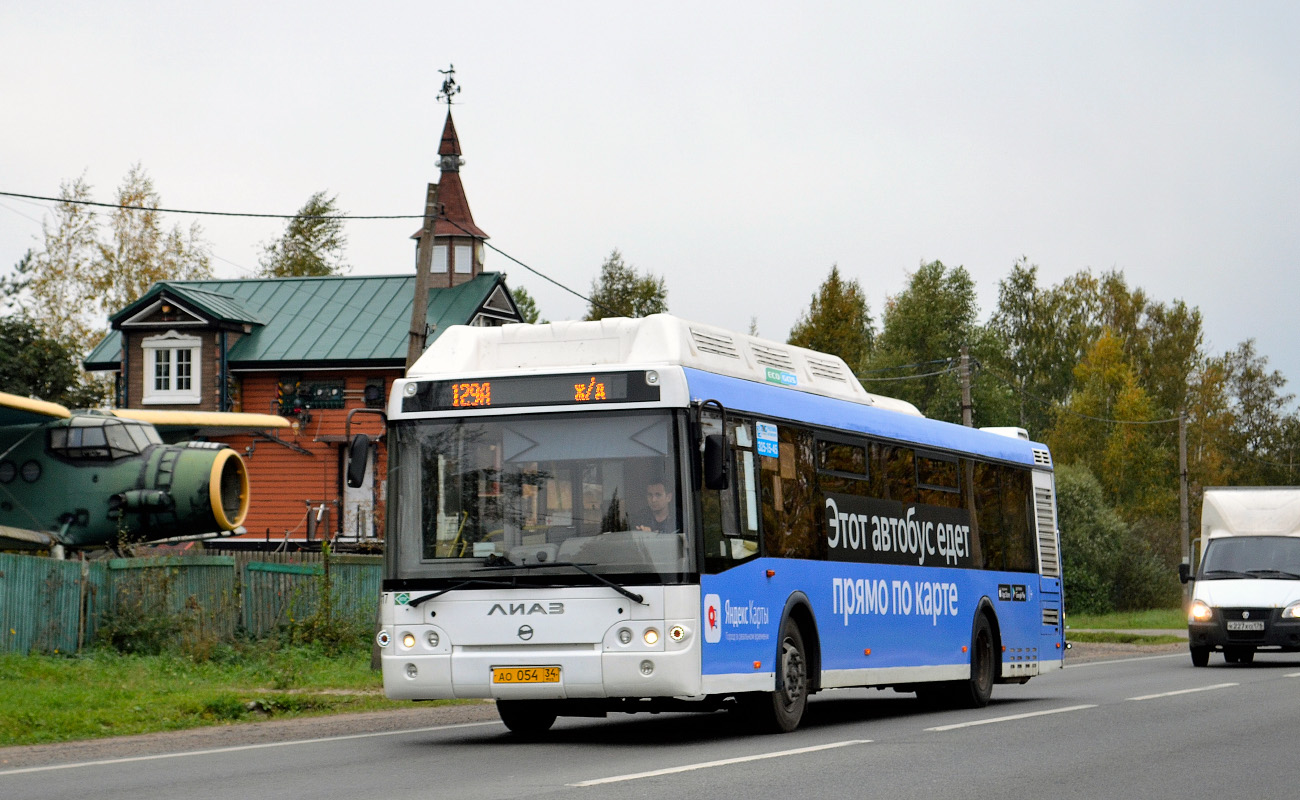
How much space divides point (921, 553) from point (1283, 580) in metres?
12.1

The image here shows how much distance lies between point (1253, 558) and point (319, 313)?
31.5 metres

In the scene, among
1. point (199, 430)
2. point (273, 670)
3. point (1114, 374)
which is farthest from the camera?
point (1114, 374)

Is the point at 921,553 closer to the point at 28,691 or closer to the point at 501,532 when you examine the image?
the point at 501,532

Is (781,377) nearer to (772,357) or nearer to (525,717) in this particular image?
(772,357)

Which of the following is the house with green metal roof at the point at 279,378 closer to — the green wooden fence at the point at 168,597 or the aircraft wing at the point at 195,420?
the aircraft wing at the point at 195,420

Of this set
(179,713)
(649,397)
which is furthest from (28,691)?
(649,397)

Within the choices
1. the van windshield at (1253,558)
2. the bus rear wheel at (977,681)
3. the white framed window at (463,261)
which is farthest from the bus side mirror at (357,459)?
the white framed window at (463,261)

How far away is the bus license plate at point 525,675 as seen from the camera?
12617 mm

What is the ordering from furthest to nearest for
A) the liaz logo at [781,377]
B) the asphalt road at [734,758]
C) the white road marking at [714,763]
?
the liaz logo at [781,377]
the white road marking at [714,763]
the asphalt road at [734,758]

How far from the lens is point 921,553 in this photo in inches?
666

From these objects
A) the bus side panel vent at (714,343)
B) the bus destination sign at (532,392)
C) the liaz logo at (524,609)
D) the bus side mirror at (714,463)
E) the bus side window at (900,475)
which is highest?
the bus side panel vent at (714,343)

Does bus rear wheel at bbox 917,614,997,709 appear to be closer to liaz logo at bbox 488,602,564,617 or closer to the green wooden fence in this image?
liaz logo at bbox 488,602,564,617

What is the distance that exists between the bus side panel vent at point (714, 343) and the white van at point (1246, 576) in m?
14.6

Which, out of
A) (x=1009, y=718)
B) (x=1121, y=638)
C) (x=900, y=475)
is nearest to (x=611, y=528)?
(x=900, y=475)
